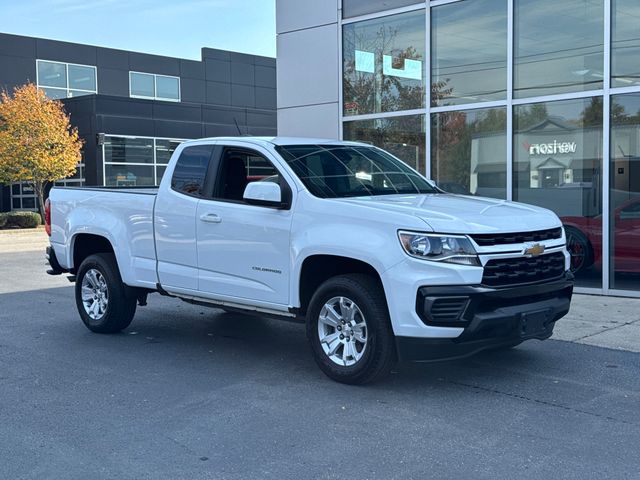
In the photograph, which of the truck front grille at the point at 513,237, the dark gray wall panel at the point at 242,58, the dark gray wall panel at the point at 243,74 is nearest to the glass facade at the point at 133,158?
the dark gray wall panel at the point at 243,74

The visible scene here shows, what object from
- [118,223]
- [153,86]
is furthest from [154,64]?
[118,223]

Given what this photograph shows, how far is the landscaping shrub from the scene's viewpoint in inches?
1131

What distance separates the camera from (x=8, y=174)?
95.6 ft

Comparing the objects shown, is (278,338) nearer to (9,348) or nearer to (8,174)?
(9,348)

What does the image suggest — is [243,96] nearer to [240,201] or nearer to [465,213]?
[240,201]

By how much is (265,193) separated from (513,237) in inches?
81.3

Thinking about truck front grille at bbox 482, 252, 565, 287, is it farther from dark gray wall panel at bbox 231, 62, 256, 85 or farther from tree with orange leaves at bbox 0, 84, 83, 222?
dark gray wall panel at bbox 231, 62, 256, 85

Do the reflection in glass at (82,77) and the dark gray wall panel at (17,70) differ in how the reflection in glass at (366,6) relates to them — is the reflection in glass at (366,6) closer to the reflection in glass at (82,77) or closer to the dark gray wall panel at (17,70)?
the dark gray wall panel at (17,70)

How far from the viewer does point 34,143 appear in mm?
29109

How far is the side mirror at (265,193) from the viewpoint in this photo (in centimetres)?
625

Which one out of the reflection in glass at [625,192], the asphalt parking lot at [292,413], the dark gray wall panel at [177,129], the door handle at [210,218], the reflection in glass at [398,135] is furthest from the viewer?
the dark gray wall panel at [177,129]

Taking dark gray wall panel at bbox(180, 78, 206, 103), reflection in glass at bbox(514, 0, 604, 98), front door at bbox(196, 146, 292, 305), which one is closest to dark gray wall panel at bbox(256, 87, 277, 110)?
dark gray wall panel at bbox(180, 78, 206, 103)

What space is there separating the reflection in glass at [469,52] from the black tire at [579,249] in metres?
2.38

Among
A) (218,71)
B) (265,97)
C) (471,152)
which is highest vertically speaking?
(218,71)
